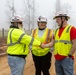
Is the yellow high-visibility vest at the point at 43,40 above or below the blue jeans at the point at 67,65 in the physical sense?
above

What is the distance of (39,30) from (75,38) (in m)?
1.52

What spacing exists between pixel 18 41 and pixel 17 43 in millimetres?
56

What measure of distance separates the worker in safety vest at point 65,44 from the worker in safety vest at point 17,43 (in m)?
0.51

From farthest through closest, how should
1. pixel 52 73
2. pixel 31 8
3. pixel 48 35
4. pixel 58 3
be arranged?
pixel 58 3, pixel 31 8, pixel 52 73, pixel 48 35

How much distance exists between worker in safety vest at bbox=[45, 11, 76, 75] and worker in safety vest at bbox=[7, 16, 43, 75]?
1.67 ft

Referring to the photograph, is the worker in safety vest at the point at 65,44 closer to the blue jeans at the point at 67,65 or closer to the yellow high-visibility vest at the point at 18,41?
the blue jeans at the point at 67,65

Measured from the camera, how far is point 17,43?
5051 millimetres

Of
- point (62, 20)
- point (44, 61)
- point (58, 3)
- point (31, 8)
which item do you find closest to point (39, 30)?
point (44, 61)

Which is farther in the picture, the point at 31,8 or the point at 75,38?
the point at 31,8

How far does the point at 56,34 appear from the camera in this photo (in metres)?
5.31

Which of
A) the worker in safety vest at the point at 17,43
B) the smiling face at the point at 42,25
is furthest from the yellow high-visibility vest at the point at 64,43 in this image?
the smiling face at the point at 42,25

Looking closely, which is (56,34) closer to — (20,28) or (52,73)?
(20,28)

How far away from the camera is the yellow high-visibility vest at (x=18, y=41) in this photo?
4984 mm

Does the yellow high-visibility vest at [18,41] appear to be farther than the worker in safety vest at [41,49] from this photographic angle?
No
